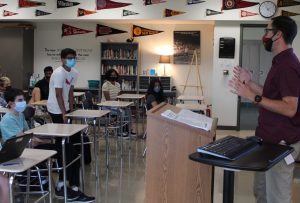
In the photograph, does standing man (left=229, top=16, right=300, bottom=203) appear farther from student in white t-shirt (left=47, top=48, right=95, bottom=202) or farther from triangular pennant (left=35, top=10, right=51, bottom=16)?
triangular pennant (left=35, top=10, right=51, bottom=16)

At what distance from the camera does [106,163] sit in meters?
5.56

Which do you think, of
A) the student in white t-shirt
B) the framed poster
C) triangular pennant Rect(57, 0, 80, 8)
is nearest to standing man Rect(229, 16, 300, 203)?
the student in white t-shirt

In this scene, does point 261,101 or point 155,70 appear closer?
point 261,101

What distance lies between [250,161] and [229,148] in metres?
0.16

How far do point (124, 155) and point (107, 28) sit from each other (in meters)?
5.07

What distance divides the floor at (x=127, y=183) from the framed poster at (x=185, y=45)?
442cm

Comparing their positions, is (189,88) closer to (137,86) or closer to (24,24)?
(137,86)

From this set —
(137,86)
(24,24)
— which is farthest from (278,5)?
(24,24)

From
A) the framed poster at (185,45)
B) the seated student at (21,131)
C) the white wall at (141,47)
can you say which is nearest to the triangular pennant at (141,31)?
the white wall at (141,47)

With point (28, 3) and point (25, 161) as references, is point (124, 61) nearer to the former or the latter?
point (28, 3)

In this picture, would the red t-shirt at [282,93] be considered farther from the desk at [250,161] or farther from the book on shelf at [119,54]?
the book on shelf at [119,54]

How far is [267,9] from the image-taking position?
27.4 ft

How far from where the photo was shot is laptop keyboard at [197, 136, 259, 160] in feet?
5.77

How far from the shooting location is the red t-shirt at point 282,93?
7.59ft
